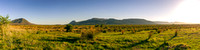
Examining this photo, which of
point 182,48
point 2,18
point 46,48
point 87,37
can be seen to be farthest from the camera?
point 2,18

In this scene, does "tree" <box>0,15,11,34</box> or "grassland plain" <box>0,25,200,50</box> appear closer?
"grassland plain" <box>0,25,200,50</box>

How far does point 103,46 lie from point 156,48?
15.0 ft

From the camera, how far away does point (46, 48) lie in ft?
26.6

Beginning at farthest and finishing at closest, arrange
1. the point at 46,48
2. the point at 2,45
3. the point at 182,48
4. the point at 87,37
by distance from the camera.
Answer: the point at 87,37 → the point at 2,45 → the point at 46,48 → the point at 182,48

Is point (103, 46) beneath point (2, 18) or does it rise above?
beneath

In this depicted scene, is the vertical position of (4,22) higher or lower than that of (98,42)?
higher

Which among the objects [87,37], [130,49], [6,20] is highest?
[6,20]

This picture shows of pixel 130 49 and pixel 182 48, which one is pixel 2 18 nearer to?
pixel 130 49

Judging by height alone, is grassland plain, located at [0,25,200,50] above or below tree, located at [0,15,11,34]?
below

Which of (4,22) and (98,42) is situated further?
(4,22)

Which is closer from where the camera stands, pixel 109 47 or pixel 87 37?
pixel 109 47

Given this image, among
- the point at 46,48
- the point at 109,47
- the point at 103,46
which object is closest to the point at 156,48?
the point at 109,47

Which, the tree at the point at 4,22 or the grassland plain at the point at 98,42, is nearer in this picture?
the grassland plain at the point at 98,42

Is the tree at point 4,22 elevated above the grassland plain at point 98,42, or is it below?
above
